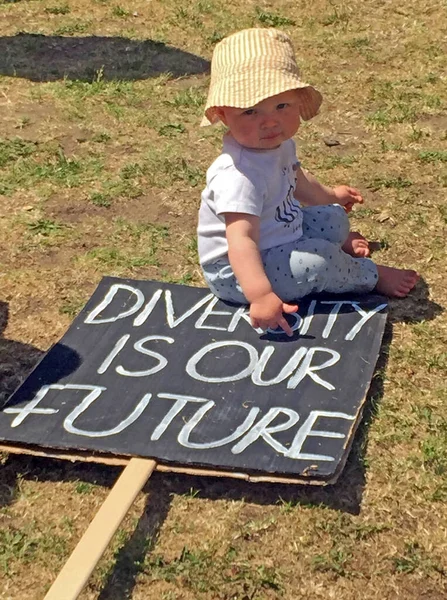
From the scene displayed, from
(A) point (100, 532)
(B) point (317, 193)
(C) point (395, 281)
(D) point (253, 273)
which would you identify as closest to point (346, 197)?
(B) point (317, 193)

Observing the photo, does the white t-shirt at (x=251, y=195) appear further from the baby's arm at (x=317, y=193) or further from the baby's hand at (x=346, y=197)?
the baby's hand at (x=346, y=197)

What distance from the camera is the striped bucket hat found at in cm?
366

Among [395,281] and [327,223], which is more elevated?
[327,223]

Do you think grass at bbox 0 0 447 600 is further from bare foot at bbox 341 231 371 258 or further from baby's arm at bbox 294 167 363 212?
baby's arm at bbox 294 167 363 212

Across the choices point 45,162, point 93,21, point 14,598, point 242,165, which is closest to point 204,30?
point 93,21

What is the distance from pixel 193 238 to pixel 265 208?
83 cm

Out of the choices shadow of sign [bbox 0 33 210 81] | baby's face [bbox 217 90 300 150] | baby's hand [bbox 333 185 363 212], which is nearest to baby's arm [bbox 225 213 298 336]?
baby's face [bbox 217 90 300 150]

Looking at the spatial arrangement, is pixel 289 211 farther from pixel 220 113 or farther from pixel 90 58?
pixel 90 58

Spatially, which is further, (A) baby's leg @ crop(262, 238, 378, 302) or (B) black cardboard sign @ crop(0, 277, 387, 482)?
(A) baby's leg @ crop(262, 238, 378, 302)

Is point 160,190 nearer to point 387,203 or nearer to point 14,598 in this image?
point 387,203

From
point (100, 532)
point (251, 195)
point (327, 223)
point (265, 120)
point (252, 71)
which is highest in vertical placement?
point (252, 71)

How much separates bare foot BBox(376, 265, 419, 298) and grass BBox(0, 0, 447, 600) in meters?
0.07

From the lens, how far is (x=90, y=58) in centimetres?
700

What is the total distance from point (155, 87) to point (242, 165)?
2834 millimetres
